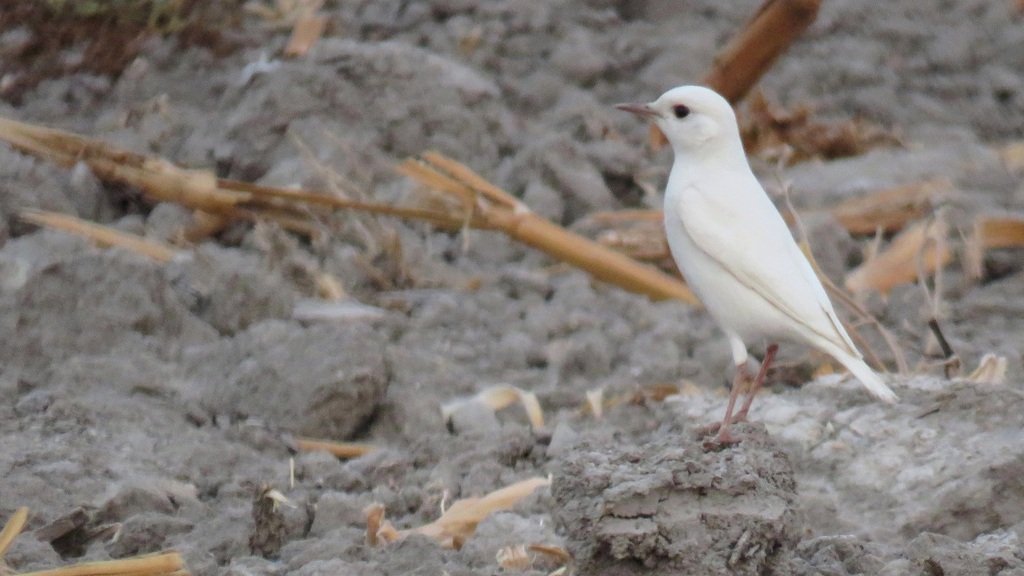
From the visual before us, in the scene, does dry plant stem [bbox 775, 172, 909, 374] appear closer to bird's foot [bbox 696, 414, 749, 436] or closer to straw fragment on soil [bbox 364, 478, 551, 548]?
bird's foot [bbox 696, 414, 749, 436]

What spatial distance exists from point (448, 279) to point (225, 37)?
113 inches

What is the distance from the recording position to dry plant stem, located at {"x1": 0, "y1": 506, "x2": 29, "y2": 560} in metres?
3.57

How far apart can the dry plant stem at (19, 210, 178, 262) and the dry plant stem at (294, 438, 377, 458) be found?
5.51ft

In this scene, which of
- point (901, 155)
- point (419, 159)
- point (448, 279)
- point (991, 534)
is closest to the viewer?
point (991, 534)

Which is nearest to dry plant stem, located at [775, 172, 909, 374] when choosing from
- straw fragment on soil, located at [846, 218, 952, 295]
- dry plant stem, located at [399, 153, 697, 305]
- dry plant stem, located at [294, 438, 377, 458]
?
straw fragment on soil, located at [846, 218, 952, 295]

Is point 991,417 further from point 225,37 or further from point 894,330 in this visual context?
point 225,37

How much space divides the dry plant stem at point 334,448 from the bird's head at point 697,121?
1478 millimetres

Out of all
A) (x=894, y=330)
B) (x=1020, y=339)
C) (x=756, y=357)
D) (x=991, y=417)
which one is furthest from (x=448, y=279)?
(x=991, y=417)

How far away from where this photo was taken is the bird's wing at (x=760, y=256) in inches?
167

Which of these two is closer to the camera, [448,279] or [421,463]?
[421,463]

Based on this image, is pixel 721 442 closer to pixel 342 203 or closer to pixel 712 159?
pixel 712 159

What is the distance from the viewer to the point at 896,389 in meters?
4.71

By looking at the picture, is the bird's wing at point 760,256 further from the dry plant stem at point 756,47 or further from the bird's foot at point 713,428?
the dry plant stem at point 756,47

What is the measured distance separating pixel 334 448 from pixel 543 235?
2.21 metres
